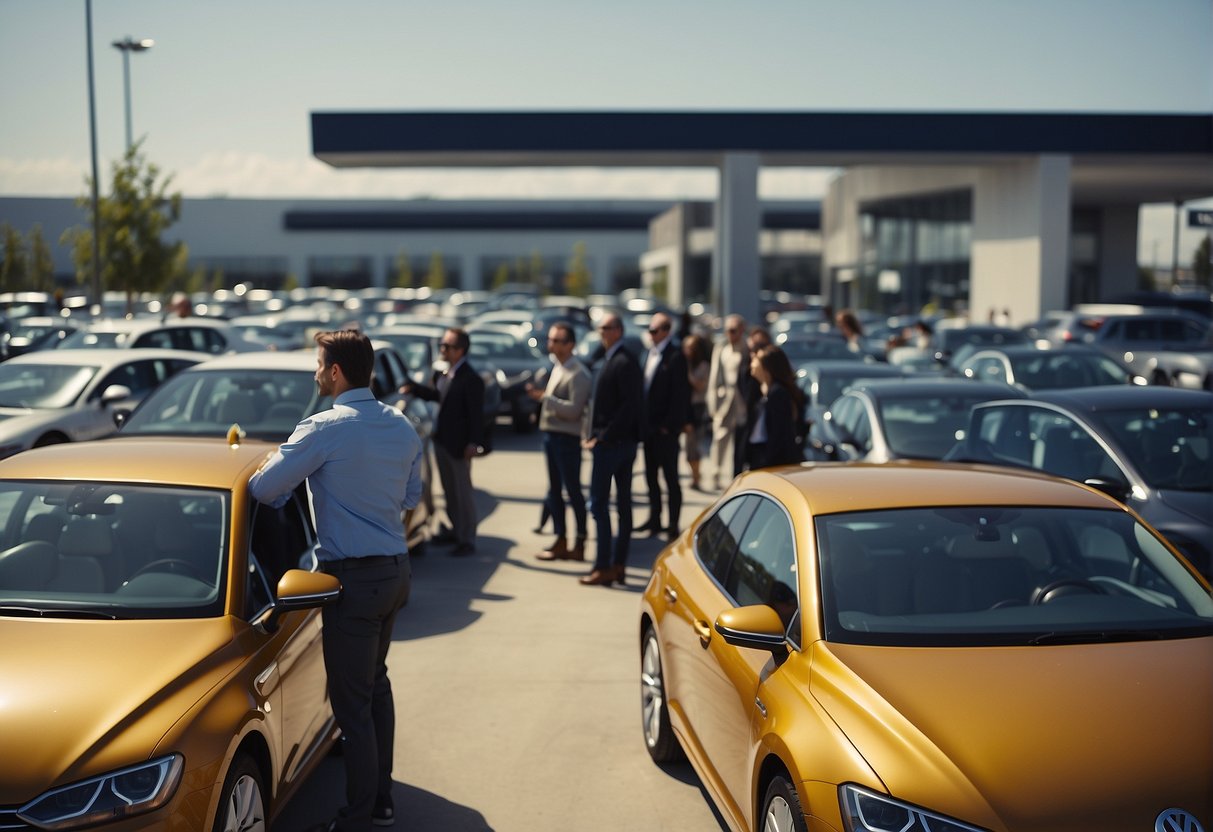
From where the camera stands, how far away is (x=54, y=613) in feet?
15.1

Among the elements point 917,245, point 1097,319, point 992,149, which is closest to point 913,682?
point 1097,319

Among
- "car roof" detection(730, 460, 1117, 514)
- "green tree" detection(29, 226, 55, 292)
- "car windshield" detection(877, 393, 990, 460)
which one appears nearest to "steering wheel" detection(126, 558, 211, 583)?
"car roof" detection(730, 460, 1117, 514)

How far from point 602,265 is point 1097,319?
235 ft

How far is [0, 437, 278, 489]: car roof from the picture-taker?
5.20m

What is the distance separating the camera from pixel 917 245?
52.4 meters

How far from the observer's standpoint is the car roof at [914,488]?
15.9ft

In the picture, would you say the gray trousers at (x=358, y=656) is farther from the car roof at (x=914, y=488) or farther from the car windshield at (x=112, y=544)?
the car roof at (x=914, y=488)

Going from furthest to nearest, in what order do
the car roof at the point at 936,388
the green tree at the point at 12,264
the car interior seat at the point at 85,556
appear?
the green tree at the point at 12,264 < the car roof at the point at 936,388 < the car interior seat at the point at 85,556

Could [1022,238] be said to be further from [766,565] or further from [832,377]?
[766,565]

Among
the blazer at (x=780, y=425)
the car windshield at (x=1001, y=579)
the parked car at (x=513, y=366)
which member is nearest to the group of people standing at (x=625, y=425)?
the blazer at (x=780, y=425)

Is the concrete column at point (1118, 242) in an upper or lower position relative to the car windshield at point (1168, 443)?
upper

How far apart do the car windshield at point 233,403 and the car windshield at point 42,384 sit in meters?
3.50

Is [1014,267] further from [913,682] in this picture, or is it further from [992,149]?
[913,682]

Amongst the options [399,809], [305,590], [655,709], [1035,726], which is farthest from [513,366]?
[1035,726]
